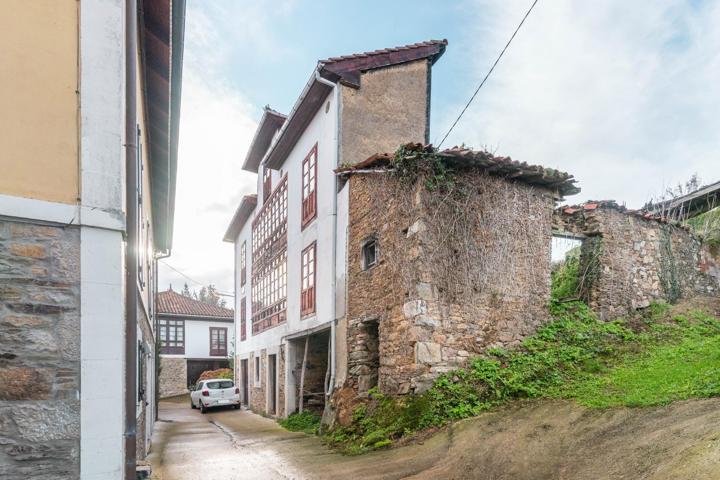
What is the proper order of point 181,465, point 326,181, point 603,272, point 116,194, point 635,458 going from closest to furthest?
1. point 116,194
2. point 635,458
3. point 181,465
4. point 603,272
5. point 326,181

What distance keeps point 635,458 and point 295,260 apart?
33.7 ft

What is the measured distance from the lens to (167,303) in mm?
33344

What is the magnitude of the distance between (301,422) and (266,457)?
3.59 meters

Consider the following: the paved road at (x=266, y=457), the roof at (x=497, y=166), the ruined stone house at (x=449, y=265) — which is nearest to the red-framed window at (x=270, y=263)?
the paved road at (x=266, y=457)

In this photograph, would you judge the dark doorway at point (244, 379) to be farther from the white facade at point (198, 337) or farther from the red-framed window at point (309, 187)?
the white facade at point (198, 337)

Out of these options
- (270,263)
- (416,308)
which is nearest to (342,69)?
(416,308)

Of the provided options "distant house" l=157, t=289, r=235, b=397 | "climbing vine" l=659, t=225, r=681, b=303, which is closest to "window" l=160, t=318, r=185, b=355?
"distant house" l=157, t=289, r=235, b=397

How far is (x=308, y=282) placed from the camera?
1279 cm

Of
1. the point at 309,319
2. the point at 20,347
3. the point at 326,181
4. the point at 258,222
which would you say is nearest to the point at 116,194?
the point at 20,347

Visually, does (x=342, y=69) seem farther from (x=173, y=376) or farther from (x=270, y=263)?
(x=173, y=376)

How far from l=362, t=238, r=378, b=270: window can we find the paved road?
140 inches

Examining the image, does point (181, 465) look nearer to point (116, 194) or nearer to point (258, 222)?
point (116, 194)

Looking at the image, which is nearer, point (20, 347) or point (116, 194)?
point (20, 347)

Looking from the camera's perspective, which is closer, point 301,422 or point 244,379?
point 301,422
